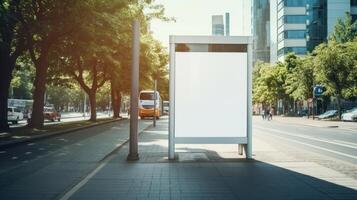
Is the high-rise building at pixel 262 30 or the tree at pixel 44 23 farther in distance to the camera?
the high-rise building at pixel 262 30

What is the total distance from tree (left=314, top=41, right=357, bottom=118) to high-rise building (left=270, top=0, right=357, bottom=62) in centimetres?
2899

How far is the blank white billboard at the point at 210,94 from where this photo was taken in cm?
1326

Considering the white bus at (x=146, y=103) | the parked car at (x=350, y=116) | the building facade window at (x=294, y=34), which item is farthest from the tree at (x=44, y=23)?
the building facade window at (x=294, y=34)

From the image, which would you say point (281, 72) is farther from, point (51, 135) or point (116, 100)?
point (51, 135)

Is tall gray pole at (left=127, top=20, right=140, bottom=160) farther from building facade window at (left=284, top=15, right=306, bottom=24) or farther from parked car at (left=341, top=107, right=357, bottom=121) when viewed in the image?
building facade window at (left=284, top=15, right=306, bottom=24)

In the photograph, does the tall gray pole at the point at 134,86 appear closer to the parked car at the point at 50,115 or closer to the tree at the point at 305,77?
the parked car at the point at 50,115

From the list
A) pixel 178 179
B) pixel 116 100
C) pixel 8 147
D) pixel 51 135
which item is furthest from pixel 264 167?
pixel 116 100

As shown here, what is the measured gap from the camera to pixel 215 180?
381 inches

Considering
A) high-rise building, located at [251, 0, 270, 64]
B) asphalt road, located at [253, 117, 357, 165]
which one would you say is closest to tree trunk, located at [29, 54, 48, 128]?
asphalt road, located at [253, 117, 357, 165]

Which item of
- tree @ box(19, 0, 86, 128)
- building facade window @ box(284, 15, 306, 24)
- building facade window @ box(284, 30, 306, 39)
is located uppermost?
building facade window @ box(284, 15, 306, 24)

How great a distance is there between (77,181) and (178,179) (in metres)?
1.87

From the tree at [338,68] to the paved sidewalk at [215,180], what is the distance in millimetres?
40951

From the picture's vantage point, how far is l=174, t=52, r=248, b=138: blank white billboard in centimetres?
1326

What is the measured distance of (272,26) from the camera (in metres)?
110
